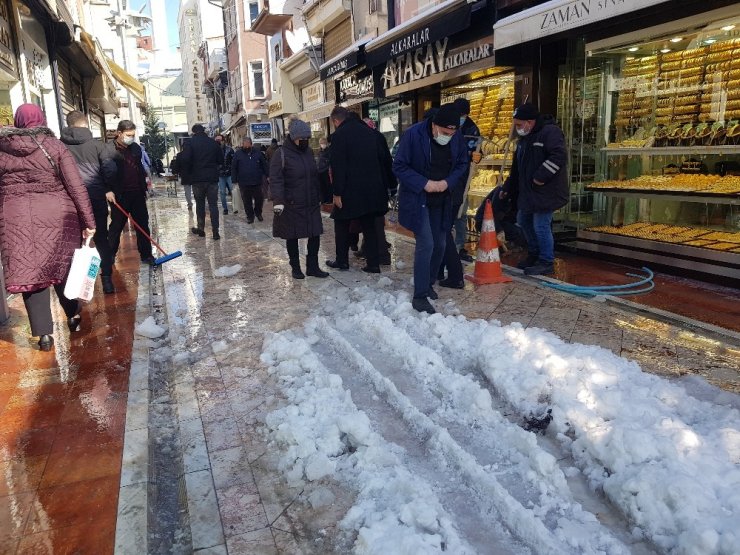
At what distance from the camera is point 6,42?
8.14 m

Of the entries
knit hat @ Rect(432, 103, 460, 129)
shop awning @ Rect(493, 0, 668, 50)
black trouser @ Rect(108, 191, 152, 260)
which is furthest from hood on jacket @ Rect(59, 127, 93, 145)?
shop awning @ Rect(493, 0, 668, 50)

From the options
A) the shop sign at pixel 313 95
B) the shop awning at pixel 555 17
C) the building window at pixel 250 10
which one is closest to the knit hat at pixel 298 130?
the shop awning at pixel 555 17

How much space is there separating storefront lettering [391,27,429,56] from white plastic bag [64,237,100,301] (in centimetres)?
630

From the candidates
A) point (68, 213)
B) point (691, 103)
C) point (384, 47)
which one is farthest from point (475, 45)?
point (68, 213)

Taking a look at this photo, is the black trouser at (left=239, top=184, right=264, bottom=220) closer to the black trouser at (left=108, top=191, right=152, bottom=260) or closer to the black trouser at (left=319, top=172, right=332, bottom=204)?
the black trouser at (left=108, top=191, right=152, bottom=260)

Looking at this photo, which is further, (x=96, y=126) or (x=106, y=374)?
(x=96, y=126)

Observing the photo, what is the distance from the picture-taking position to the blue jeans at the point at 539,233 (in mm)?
6434

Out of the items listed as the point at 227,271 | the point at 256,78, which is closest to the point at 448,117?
the point at 227,271

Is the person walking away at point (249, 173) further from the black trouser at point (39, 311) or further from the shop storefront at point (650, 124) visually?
the black trouser at point (39, 311)

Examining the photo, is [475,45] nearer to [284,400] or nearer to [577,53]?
[577,53]

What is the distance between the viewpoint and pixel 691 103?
694 cm

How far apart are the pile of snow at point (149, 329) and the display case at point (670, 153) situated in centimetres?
533

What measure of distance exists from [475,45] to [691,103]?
10.5 feet

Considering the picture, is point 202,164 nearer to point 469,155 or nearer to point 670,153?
point 469,155
